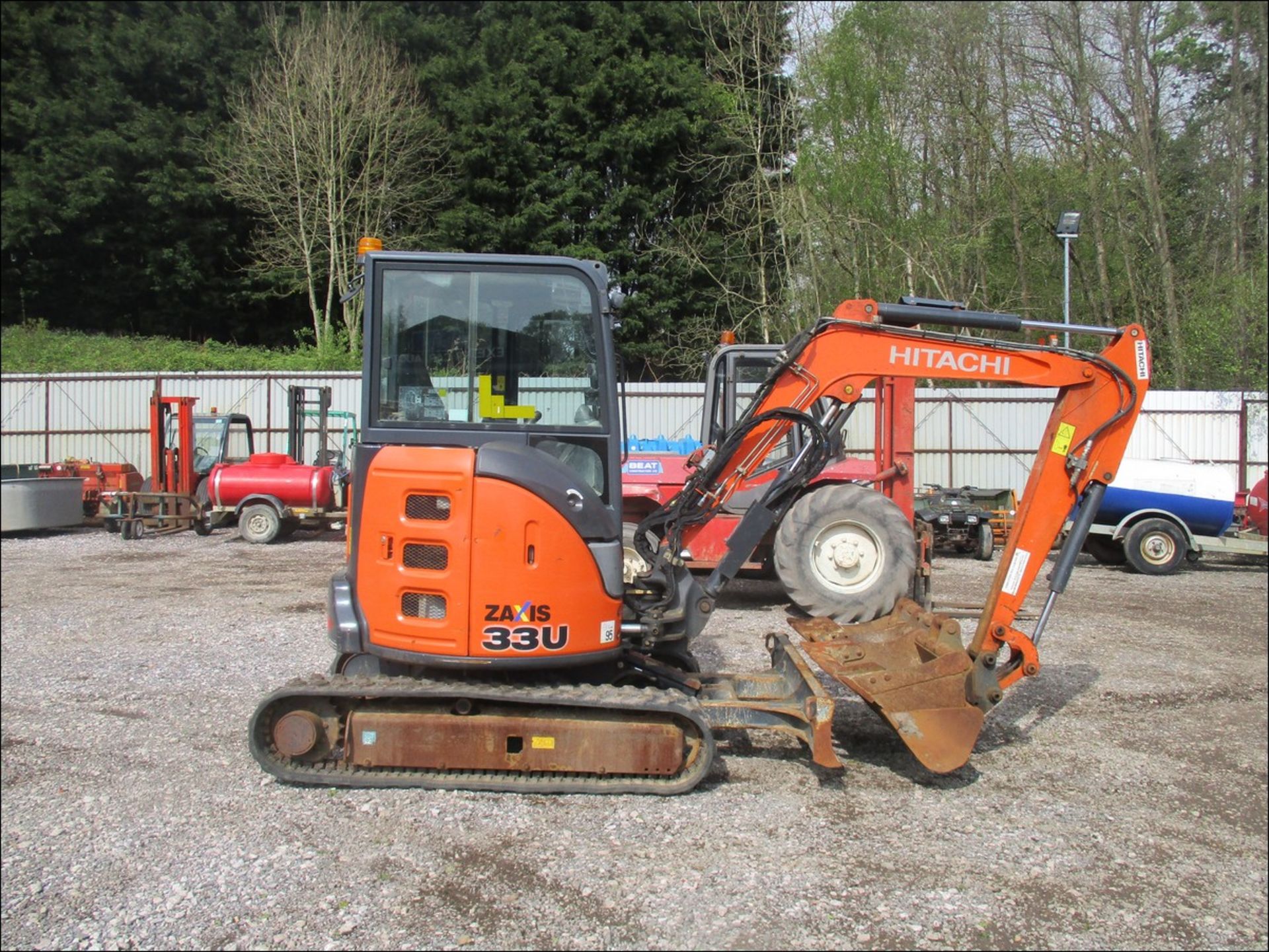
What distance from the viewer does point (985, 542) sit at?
497 inches

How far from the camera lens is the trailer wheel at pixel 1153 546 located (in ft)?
37.7

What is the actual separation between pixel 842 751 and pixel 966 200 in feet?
53.6

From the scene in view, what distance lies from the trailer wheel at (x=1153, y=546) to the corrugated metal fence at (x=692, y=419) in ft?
18.2

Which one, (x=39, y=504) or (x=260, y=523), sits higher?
(x=39, y=504)

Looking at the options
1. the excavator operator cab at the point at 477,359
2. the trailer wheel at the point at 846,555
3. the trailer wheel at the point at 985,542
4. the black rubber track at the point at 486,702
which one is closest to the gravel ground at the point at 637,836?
the black rubber track at the point at 486,702

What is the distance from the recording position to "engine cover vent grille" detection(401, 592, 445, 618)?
13.4 ft

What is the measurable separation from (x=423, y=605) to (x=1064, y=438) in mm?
3278

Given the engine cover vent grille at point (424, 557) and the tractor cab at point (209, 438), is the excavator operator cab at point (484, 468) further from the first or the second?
the tractor cab at point (209, 438)

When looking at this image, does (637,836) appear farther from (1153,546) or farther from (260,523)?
(260,523)

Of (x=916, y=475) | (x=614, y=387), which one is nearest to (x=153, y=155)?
(x=614, y=387)

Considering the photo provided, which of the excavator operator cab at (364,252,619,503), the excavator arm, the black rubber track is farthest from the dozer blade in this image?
the excavator operator cab at (364,252,619,503)

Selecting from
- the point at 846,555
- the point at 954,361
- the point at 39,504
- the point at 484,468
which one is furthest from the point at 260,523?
the point at 39,504

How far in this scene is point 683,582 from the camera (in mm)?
5012

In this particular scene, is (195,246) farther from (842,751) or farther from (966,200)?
(842,751)
